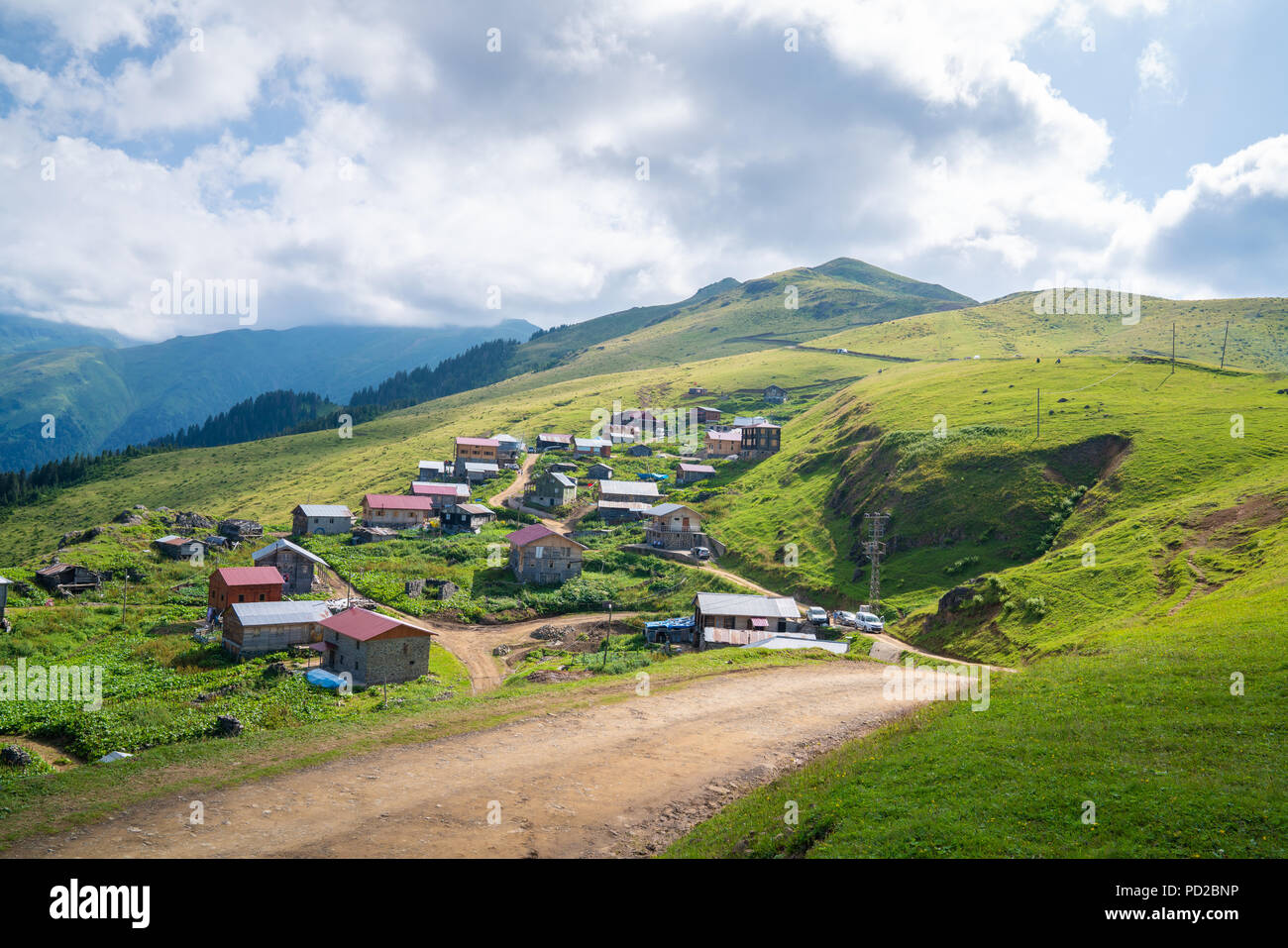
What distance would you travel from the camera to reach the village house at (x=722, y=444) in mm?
133750

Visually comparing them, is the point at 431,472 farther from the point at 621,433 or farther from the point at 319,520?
the point at 621,433

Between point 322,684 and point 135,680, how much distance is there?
10348mm

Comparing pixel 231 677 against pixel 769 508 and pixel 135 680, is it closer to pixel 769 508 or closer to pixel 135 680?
pixel 135 680

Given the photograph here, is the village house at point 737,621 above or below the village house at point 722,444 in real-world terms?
below

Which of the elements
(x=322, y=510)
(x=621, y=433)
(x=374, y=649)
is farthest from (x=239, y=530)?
(x=621, y=433)

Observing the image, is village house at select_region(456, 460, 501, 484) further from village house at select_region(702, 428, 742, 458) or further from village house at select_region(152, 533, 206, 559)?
village house at select_region(152, 533, 206, 559)

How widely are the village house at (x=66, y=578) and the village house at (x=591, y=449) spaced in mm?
Result: 84380

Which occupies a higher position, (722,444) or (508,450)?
(722,444)

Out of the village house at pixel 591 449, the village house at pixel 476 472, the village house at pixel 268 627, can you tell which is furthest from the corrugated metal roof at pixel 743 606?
Result: the village house at pixel 591 449

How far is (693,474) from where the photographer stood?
121125 millimetres

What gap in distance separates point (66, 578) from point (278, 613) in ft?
95.8

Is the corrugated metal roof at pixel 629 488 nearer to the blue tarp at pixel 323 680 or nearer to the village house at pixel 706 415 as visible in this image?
the village house at pixel 706 415

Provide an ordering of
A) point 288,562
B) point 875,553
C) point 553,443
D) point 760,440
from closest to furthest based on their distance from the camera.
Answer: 1. point 875,553
2. point 288,562
3. point 760,440
4. point 553,443
